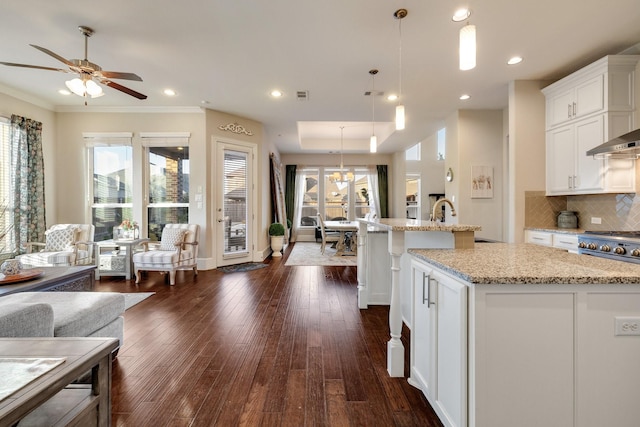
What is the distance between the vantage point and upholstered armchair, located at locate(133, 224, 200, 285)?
411cm

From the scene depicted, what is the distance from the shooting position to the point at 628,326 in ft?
3.61

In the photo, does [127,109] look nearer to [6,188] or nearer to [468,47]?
[6,188]

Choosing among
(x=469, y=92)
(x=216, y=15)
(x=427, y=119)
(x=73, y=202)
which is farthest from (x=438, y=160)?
(x=73, y=202)

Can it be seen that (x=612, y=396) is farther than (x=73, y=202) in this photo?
No

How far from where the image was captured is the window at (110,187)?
4.96 m

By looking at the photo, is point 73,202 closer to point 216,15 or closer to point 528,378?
point 216,15

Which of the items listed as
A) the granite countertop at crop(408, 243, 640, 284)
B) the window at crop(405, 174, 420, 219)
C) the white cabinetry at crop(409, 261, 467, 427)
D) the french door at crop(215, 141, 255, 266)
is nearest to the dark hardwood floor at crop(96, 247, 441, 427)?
the white cabinetry at crop(409, 261, 467, 427)

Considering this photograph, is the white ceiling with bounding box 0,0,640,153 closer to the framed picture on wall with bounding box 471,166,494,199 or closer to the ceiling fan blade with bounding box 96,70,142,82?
the ceiling fan blade with bounding box 96,70,142,82

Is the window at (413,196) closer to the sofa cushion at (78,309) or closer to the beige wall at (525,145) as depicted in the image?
the beige wall at (525,145)

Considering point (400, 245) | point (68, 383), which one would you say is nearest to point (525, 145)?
point (400, 245)

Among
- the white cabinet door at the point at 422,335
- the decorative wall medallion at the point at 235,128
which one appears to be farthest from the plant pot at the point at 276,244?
the white cabinet door at the point at 422,335

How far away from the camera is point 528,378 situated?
1113 millimetres

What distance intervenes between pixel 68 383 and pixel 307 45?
126 inches

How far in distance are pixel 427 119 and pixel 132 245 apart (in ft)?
19.2
